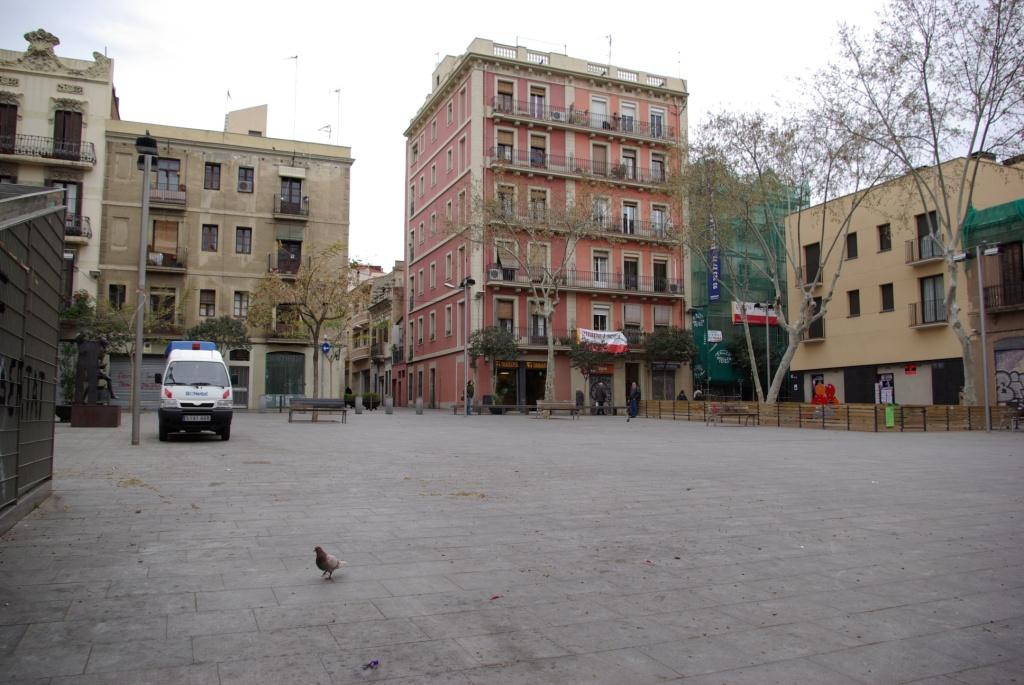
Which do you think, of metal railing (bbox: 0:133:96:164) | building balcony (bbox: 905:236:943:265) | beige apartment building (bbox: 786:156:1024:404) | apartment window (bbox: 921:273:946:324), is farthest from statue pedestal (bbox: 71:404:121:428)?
building balcony (bbox: 905:236:943:265)

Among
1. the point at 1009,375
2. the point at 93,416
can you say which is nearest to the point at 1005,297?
the point at 1009,375

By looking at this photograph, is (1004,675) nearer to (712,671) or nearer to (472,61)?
(712,671)

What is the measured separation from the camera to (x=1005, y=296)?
102 feet

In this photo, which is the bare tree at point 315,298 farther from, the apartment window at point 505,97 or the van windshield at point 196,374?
the van windshield at point 196,374

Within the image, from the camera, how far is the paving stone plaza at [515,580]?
3.40 metres

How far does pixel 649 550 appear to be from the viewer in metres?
5.77

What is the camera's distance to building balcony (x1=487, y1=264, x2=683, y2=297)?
4384cm

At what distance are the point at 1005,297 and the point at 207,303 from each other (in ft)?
126

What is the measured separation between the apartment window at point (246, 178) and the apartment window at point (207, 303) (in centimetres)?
620

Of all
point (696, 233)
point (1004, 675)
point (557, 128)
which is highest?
point (557, 128)

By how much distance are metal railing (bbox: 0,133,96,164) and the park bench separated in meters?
33.6

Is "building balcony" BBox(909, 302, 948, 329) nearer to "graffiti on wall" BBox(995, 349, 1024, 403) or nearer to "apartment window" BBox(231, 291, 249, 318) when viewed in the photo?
"graffiti on wall" BBox(995, 349, 1024, 403)

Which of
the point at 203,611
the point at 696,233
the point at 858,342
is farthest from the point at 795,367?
the point at 203,611

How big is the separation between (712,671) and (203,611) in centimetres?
263
